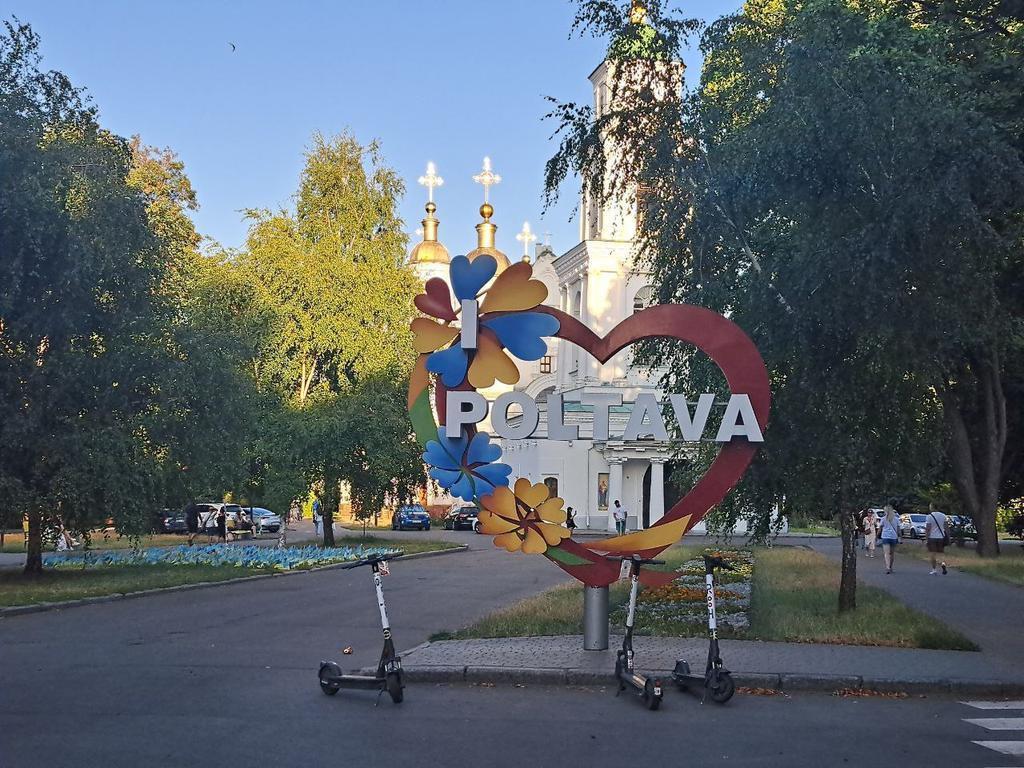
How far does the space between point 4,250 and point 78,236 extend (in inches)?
54.7

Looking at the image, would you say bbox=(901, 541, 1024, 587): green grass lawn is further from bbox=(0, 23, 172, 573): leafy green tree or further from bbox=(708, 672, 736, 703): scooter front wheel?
bbox=(0, 23, 172, 573): leafy green tree

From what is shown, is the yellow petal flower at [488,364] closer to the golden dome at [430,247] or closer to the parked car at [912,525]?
the parked car at [912,525]

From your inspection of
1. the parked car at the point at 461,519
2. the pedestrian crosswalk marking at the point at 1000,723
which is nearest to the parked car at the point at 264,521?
the parked car at the point at 461,519

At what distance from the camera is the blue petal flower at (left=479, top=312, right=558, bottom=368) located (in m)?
14.6

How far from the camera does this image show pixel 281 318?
41.5 m

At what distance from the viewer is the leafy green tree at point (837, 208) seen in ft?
51.0

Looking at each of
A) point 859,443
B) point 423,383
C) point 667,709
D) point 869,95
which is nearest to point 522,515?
point 423,383

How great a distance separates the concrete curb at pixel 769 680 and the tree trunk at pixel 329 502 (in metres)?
28.8

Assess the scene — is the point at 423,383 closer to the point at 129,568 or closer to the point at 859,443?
the point at 859,443

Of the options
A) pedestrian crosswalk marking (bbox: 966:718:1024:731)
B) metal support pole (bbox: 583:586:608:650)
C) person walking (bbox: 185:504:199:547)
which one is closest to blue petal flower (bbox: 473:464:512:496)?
metal support pole (bbox: 583:586:608:650)

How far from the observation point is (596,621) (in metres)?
13.9

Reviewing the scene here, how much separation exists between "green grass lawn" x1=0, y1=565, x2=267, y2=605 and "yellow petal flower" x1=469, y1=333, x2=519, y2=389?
9.78 meters

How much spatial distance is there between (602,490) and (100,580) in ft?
134

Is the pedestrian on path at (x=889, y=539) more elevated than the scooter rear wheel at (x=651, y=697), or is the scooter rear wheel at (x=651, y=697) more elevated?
the pedestrian on path at (x=889, y=539)
